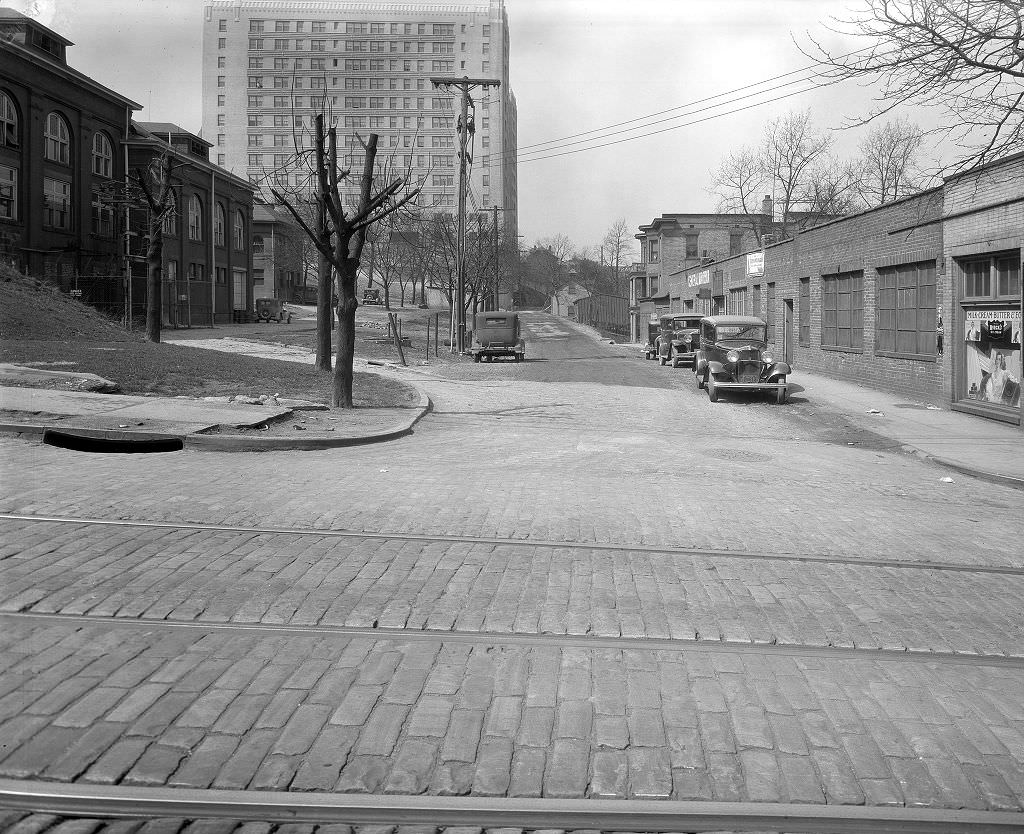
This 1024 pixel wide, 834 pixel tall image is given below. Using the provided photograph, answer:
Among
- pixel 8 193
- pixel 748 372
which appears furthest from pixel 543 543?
pixel 8 193

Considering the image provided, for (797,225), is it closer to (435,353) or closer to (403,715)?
(435,353)

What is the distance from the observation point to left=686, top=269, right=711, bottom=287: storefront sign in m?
48.7

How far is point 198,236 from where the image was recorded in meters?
55.3

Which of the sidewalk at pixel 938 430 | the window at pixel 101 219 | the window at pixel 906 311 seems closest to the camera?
the sidewalk at pixel 938 430

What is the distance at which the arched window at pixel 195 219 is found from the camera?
53875 millimetres

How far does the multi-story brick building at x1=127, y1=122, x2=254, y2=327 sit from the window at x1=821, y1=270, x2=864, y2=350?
29.8m

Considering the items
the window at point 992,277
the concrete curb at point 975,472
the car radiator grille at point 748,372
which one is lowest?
the concrete curb at point 975,472

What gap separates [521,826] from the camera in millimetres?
3340

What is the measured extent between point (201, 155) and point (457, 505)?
51539 millimetres

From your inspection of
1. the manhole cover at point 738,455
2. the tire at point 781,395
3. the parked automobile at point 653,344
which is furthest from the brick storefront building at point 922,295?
the parked automobile at point 653,344

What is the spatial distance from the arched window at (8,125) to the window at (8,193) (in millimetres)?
996

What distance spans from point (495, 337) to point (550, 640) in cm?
3433

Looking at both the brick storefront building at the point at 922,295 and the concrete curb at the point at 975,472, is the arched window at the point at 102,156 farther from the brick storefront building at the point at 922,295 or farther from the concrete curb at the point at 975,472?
the concrete curb at the point at 975,472

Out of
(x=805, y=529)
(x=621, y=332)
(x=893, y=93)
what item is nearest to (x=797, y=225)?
(x=621, y=332)
